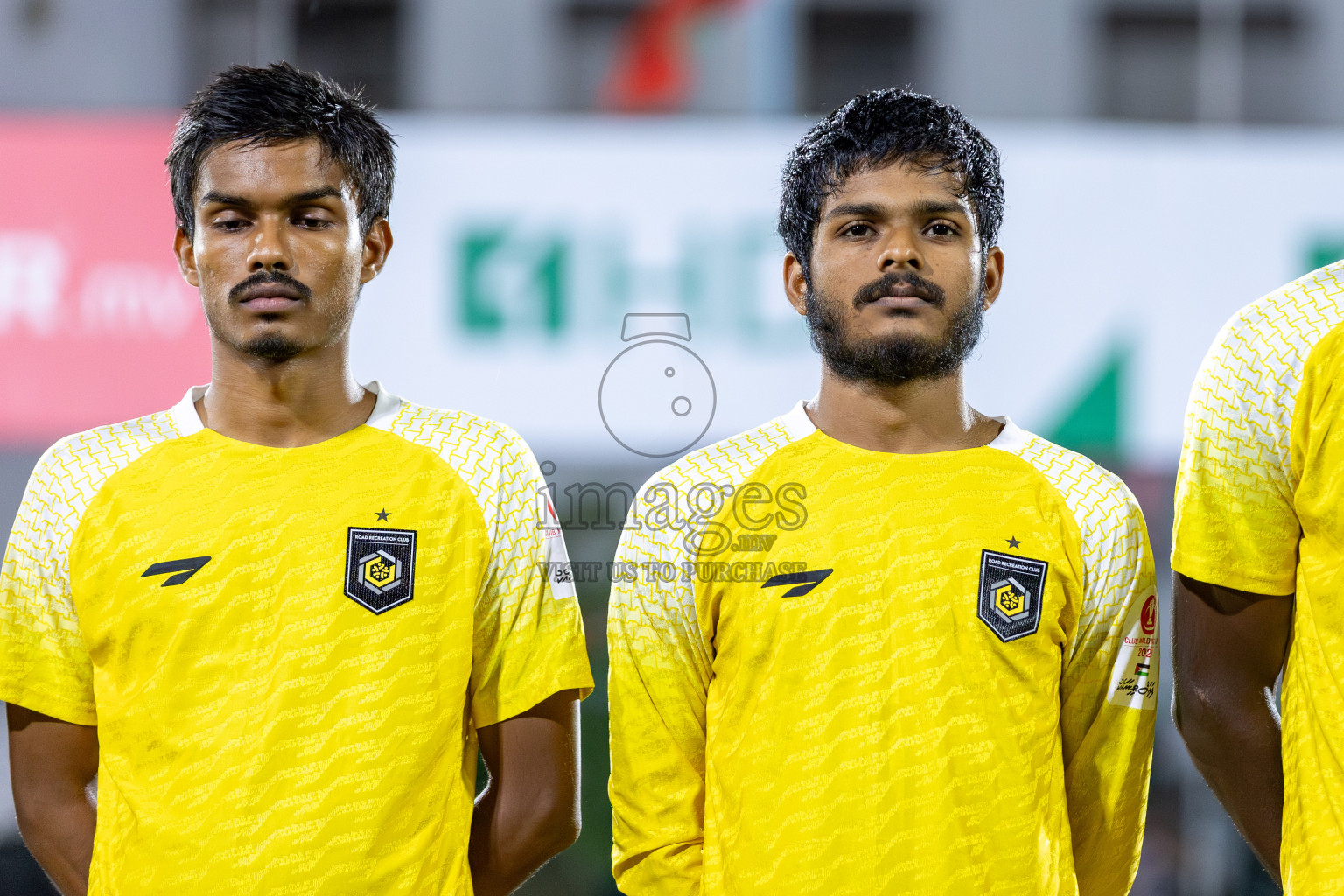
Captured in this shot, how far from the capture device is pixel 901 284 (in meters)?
1.98

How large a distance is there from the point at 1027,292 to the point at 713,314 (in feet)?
4.10

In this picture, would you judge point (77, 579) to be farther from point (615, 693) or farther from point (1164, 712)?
point (1164, 712)

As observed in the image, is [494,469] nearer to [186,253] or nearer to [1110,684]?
[186,253]

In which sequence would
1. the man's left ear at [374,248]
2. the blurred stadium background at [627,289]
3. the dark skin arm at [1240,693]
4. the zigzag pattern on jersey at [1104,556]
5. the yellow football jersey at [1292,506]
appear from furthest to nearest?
1. the blurred stadium background at [627,289]
2. the man's left ear at [374,248]
3. the zigzag pattern on jersey at [1104,556]
4. the dark skin arm at [1240,693]
5. the yellow football jersey at [1292,506]

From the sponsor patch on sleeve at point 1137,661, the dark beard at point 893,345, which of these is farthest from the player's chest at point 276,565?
the sponsor patch on sleeve at point 1137,661

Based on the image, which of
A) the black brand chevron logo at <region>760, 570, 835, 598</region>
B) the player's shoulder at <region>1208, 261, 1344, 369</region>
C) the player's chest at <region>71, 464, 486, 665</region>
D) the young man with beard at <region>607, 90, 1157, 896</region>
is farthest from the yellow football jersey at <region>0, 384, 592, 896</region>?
the player's shoulder at <region>1208, 261, 1344, 369</region>

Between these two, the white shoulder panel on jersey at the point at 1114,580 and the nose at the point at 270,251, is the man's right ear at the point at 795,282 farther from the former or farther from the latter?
the nose at the point at 270,251

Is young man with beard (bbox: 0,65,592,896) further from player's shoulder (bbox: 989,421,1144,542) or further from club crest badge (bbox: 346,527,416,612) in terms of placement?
player's shoulder (bbox: 989,421,1144,542)

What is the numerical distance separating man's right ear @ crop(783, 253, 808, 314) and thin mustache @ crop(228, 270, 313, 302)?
2.51 ft

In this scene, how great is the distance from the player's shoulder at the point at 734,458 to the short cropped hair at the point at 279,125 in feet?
2.05

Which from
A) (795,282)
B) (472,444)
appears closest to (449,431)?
(472,444)

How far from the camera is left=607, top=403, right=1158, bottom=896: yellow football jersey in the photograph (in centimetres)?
187

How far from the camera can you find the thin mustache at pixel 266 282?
1946 mm

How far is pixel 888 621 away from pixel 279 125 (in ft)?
3.87
